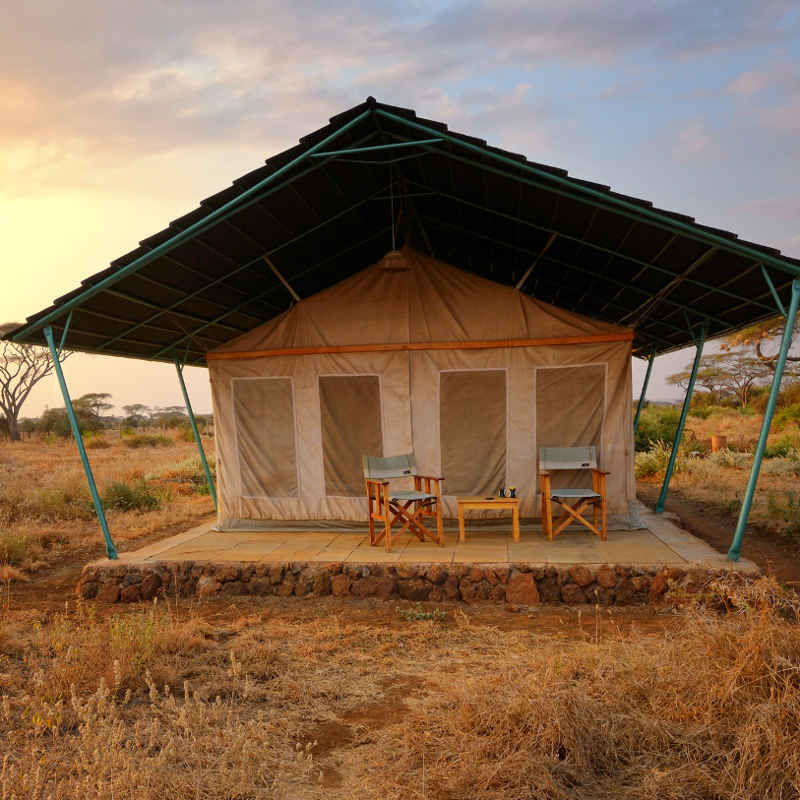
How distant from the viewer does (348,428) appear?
7.53 m

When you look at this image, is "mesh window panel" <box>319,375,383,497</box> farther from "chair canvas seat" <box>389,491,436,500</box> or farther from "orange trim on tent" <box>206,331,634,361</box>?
"chair canvas seat" <box>389,491,436,500</box>

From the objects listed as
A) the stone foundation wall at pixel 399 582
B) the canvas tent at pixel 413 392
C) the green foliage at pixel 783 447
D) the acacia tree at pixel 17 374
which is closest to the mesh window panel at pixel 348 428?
the canvas tent at pixel 413 392

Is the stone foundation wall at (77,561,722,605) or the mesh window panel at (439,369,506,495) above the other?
the mesh window panel at (439,369,506,495)

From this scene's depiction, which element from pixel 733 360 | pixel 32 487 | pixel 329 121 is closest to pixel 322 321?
pixel 329 121

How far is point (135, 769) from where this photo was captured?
2.82 m

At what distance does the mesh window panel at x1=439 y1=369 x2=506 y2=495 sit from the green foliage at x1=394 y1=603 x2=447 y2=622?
204 centimetres

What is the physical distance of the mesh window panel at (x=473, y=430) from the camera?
724cm

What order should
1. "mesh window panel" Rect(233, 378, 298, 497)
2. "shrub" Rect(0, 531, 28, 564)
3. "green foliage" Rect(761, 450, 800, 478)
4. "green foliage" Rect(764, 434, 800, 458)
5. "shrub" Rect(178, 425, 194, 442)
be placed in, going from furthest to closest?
1. "shrub" Rect(178, 425, 194, 442)
2. "green foliage" Rect(764, 434, 800, 458)
3. "green foliage" Rect(761, 450, 800, 478)
4. "mesh window panel" Rect(233, 378, 298, 497)
5. "shrub" Rect(0, 531, 28, 564)

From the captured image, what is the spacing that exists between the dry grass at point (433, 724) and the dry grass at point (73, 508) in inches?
165

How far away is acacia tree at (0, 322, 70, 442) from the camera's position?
92.3 ft

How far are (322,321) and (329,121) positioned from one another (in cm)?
279

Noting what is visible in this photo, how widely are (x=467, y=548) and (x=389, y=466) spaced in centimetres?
123

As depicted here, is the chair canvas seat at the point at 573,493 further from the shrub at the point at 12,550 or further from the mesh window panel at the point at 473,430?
the shrub at the point at 12,550

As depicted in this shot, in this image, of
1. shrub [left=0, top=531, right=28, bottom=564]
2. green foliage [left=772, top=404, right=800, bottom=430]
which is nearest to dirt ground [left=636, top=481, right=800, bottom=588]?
shrub [left=0, top=531, right=28, bottom=564]
